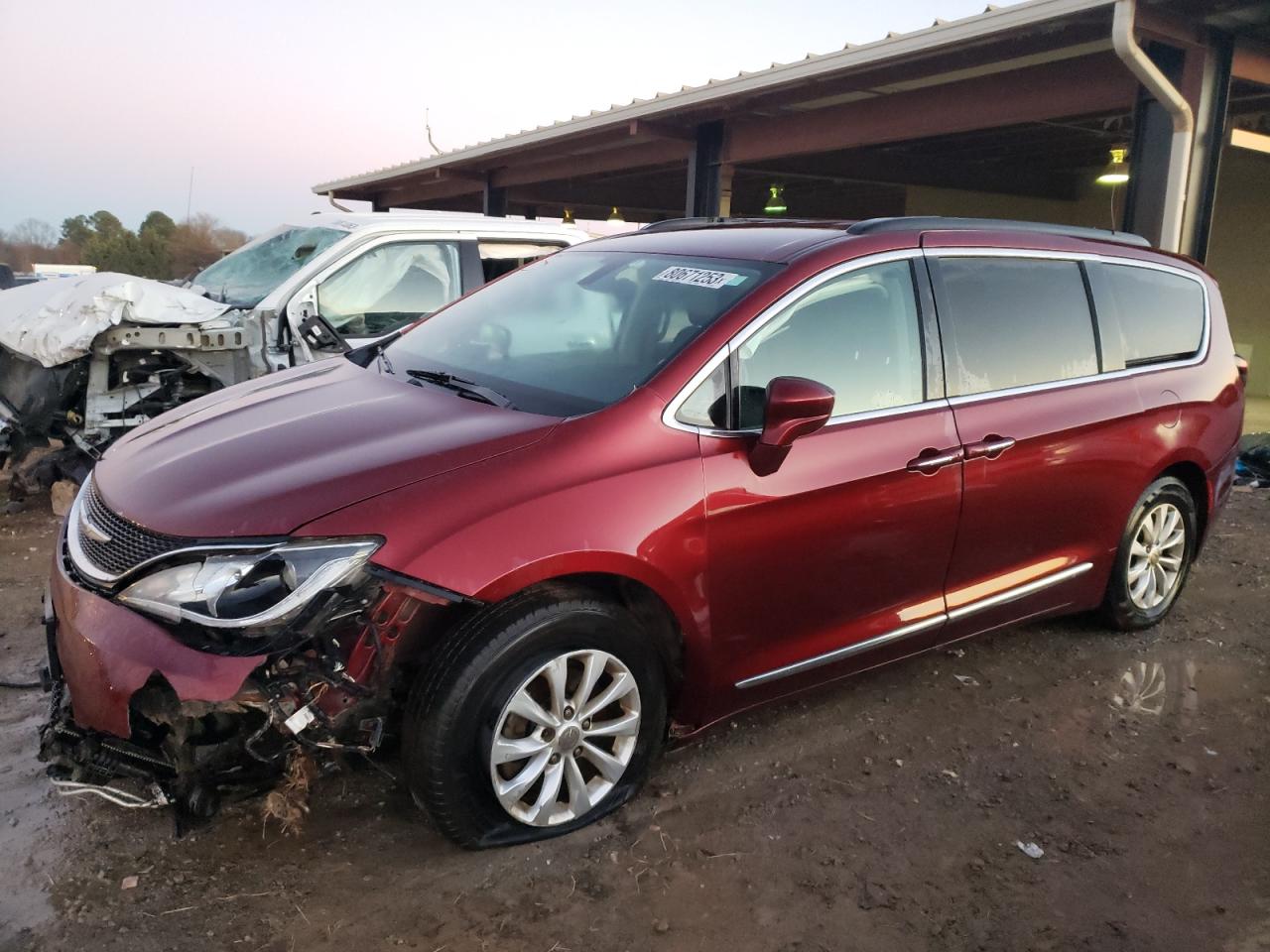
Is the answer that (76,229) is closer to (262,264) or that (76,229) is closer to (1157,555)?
(262,264)


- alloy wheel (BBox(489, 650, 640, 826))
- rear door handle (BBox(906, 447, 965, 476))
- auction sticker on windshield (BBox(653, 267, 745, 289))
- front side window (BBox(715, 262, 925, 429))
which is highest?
auction sticker on windshield (BBox(653, 267, 745, 289))

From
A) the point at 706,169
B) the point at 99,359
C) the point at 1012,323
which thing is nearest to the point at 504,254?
the point at 99,359

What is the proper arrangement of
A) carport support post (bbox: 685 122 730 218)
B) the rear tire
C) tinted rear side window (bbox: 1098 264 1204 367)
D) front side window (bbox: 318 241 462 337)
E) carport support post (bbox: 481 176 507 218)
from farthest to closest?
carport support post (bbox: 481 176 507 218) → carport support post (bbox: 685 122 730 218) → front side window (bbox: 318 241 462 337) → the rear tire → tinted rear side window (bbox: 1098 264 1204 367)

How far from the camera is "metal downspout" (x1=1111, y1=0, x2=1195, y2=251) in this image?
6434mm

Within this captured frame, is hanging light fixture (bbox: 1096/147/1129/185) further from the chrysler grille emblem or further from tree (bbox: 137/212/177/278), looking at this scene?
tree (bbox: 137/212/177/278)

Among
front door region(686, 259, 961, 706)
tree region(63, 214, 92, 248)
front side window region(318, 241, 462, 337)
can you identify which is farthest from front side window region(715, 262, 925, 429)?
tree region(63, 214, 92, 248)

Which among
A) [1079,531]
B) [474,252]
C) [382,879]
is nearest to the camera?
[382,879]

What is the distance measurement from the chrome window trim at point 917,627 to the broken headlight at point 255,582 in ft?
4.33

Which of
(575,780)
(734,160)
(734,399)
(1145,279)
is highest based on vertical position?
(734,160)

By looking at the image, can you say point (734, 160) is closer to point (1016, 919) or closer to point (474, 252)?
point (474, 252)

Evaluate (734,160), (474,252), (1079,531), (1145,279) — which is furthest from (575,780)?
(734,160)

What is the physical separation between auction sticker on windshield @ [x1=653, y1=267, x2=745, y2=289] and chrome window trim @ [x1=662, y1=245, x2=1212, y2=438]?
0.69 feet

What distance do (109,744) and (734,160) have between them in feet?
33.3

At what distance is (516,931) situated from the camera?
2389mm
